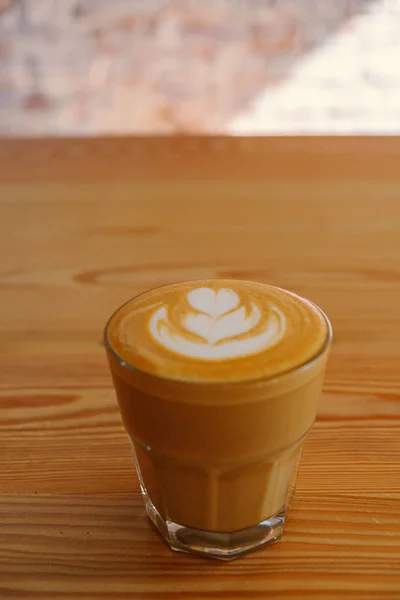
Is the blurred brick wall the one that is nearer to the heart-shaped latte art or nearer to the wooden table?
the wooden table

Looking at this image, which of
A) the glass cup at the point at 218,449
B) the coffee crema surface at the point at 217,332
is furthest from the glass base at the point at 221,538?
the coffee crema surface at the point at 217,332

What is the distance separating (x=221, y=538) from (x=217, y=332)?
0.37 ft

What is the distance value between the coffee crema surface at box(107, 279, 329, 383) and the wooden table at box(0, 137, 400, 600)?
4.2 inches

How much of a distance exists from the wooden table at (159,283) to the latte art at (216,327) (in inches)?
4.3

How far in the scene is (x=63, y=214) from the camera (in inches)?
31.9

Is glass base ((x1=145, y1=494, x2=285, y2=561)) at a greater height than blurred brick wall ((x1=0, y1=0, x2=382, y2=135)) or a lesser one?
greater

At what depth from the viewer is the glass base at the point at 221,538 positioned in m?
0.33

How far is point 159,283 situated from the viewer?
0.63 metres

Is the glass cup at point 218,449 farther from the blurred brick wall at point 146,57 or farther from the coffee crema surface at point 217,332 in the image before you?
the blurred brick wall at point 146,57

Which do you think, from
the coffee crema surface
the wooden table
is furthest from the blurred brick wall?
the coffee crema surface

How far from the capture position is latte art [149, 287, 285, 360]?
0.31 metres

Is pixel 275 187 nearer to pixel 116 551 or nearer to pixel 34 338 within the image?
pixel 34 338

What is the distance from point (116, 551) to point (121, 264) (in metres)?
0.39

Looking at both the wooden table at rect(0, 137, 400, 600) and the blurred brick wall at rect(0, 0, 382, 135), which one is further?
the blurred brick wall at rect(0, 0, 382, 135)
